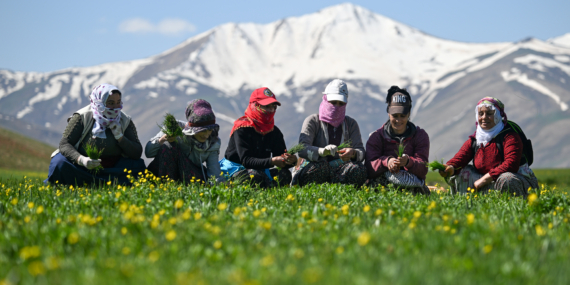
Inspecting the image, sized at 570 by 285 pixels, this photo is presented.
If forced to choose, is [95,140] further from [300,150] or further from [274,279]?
[274,279]

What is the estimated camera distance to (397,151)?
8898mm

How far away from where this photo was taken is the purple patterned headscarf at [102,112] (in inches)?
335

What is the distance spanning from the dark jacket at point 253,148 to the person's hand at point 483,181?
3.08 metres

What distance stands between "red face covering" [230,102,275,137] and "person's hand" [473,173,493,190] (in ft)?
10.9

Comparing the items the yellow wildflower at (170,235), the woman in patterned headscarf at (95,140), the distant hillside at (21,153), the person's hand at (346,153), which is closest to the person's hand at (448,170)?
the person's hand at (346,153)

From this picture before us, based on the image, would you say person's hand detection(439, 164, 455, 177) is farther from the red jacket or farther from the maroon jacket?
the maroon jacket

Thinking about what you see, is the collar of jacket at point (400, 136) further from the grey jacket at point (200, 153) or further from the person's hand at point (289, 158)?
the grey jacket at point (200, 153)

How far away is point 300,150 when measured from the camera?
8.66m

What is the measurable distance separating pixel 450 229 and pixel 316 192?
2.70 m

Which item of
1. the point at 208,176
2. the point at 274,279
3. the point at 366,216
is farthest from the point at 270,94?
the point at 274,279

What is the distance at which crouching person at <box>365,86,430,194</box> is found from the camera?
8656 millimetres

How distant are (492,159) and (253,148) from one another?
12.2 feet

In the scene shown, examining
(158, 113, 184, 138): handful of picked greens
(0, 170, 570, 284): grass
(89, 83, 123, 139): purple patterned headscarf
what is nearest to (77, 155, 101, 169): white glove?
(89, 83, 123, 139): purple patterned headscarf

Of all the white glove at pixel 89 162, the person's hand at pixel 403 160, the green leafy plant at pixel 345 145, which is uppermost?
the green leafy plant at pixel 345 145
